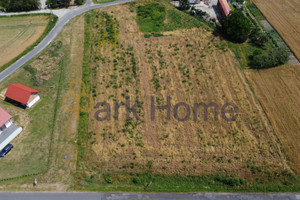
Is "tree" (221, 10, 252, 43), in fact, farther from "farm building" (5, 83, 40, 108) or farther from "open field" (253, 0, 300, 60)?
"farm building" (5, 83, 40, 108)

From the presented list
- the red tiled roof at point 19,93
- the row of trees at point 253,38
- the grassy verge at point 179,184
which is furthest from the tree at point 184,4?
the grassy verge at point 179,184

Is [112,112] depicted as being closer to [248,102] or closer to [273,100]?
[248,102]

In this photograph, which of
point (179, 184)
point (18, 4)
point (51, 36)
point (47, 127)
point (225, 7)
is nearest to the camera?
point (179, 184)

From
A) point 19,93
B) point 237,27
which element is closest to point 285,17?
point 237,27

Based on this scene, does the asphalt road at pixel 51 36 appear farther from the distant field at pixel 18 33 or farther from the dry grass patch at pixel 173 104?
the dry grass patch at pixel 173 104

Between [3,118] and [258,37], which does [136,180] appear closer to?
[3,118]

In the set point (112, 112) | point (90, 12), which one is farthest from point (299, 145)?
point (90, 12)
